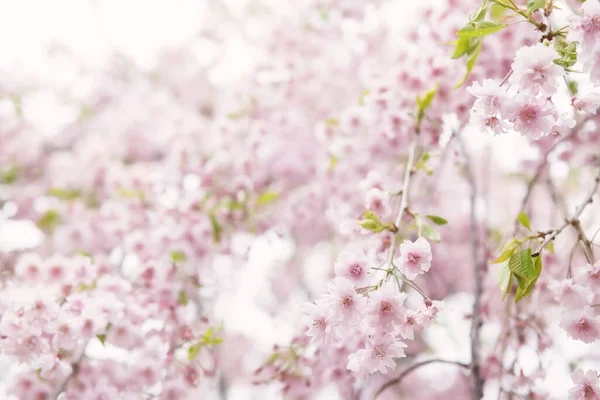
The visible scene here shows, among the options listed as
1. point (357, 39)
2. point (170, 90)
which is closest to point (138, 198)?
point (357, 39)

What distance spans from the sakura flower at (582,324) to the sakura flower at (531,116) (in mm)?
437

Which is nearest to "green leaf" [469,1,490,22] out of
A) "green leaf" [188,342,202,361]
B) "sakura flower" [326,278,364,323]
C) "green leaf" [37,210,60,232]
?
"sakura flower" [326,278,364,323]

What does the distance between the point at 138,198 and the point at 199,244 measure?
0.58 meters

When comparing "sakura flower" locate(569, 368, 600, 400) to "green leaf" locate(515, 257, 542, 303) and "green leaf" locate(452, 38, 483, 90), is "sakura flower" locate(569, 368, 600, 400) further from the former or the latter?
"green leaf" locate(452, 38, 483, 90)

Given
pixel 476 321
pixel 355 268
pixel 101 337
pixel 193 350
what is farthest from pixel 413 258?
pixel 101 337

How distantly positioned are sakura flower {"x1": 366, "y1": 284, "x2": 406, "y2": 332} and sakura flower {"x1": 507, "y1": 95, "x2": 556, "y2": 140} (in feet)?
1.44

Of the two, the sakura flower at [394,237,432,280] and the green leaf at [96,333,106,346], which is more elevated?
the sakura flower at [394,237,432,280]

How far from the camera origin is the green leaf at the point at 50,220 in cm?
298

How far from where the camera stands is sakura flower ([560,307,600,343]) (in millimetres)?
1168

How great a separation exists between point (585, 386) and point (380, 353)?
0.49 meters

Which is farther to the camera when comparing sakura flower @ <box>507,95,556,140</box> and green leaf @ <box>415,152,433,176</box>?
green leaf @ <box>415,152,433,176</box>

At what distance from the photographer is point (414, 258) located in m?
1.16

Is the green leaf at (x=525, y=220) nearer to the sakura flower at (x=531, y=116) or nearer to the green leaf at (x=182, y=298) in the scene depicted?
the sakura flower at (x=531, y=116)

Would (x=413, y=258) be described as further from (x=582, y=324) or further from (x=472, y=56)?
(x=472, y=56)
